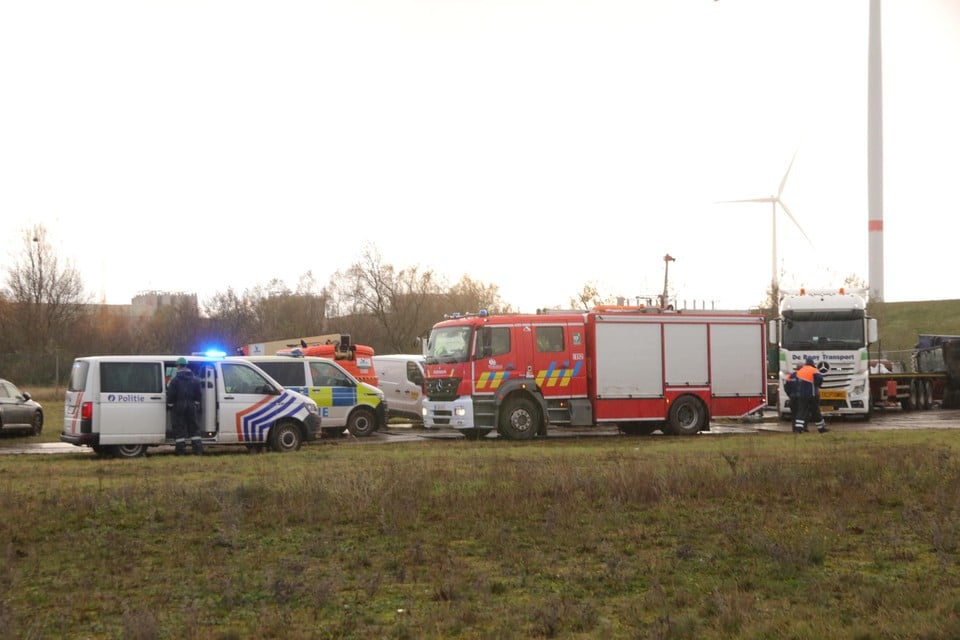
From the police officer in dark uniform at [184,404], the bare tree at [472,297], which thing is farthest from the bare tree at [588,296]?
the police officer in dark uniform at [184,404]

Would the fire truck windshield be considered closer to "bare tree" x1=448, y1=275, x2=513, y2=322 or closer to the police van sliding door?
the police van sliding door

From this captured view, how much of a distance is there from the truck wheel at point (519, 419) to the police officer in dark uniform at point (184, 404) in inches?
273

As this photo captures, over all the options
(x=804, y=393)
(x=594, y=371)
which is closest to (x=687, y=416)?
(x=804, y=393)

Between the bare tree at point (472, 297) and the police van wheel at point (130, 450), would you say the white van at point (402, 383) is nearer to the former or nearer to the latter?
the police van wheel at point (130, 450)

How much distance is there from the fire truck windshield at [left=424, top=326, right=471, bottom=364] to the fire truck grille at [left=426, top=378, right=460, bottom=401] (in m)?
0.44

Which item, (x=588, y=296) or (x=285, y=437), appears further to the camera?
(x=588, y=296)

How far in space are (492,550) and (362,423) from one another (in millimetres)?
16127

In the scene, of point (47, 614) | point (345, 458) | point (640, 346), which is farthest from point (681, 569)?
point (640, 346)

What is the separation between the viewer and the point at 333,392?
963 inches

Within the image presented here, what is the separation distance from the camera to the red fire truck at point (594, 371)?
74.3 ft

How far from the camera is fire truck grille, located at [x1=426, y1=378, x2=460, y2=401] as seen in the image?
74.5 feet

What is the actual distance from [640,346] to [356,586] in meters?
17.2

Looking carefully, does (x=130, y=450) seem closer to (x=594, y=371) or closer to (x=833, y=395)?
(x=594, y=371)

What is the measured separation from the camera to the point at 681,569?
27.3ft
